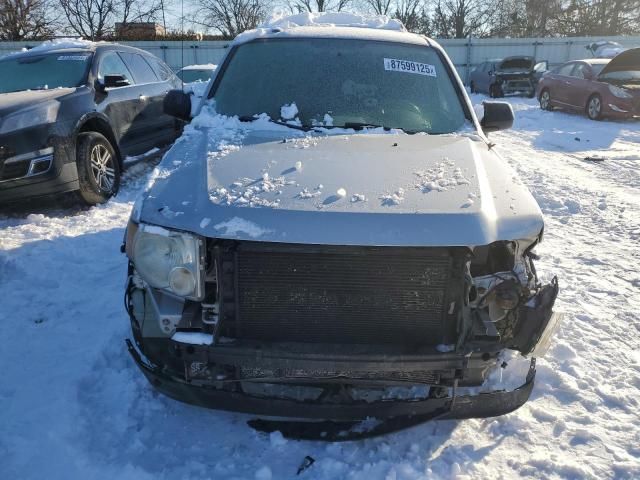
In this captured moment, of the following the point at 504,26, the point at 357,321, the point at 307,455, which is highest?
the point at 504,26

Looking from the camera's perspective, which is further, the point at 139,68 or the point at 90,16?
the point at 90,16

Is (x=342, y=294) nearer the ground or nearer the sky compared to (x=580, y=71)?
nearer the ground

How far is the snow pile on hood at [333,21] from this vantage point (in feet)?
14.4

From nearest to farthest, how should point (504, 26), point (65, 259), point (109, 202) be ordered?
point (65, 259)
point (109, 202)
point (504, 26)

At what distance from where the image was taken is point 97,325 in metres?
3.38

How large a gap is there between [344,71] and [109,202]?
358 centimetres

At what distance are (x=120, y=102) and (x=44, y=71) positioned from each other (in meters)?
0.90

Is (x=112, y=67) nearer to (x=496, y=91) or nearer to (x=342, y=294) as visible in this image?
(x=342, y=294)

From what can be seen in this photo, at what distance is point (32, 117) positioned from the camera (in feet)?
16.5

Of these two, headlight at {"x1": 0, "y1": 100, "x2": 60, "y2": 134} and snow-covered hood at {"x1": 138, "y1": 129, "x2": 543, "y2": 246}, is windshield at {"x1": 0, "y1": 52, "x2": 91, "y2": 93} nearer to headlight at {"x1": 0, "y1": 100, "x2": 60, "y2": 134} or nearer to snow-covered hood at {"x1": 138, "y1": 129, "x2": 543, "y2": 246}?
headlight at {"x1": 0, "y1": 100, "x2": 60, "y2": 134}

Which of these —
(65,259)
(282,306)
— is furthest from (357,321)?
(65,259)

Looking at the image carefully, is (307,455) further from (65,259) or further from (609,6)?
(609,6)

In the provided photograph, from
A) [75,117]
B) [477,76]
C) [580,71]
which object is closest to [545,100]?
[580,71]

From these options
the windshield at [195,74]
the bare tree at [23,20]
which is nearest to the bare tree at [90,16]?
the bare tree at [23,20]
